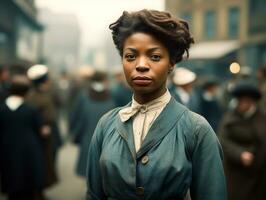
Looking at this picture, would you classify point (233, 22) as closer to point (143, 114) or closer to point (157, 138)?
point (143, 114)

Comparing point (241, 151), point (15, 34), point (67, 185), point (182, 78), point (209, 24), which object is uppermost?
point (209, 24)

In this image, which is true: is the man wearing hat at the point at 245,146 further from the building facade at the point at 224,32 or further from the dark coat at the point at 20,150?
the building facade at the point at 224,32

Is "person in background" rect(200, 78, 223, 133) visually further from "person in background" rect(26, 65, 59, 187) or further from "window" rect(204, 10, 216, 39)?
"window" rect(204, 10, 216, 39)

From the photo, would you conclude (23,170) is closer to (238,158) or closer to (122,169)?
(238,158)

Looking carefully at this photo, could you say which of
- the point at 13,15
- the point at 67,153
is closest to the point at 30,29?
the point at 13,15

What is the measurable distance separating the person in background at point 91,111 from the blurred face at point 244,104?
120 inches

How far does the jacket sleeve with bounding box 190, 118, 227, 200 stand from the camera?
2.55 meters

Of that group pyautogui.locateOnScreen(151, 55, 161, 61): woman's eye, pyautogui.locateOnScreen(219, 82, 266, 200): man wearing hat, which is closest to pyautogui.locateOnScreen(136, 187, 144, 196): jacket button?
pyautogui.locateOnScreen(151, 55, 161, 61): woman's eye

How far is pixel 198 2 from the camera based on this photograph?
122 ft

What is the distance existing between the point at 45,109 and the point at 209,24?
29.9 meters

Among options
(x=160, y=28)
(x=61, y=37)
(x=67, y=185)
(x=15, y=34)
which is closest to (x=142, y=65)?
(x=160, y=28)

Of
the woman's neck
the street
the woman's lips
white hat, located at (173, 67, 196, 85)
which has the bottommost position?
the street

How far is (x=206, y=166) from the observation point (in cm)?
256

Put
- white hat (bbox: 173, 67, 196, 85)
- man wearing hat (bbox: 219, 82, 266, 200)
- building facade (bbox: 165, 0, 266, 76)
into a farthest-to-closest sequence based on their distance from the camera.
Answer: building facade (bbox: 165, 0, 266, 76) → white hat (bbox: 173, 67, 196, 85) → man wearing hat (bbox: 219, 82, 266, 200)
